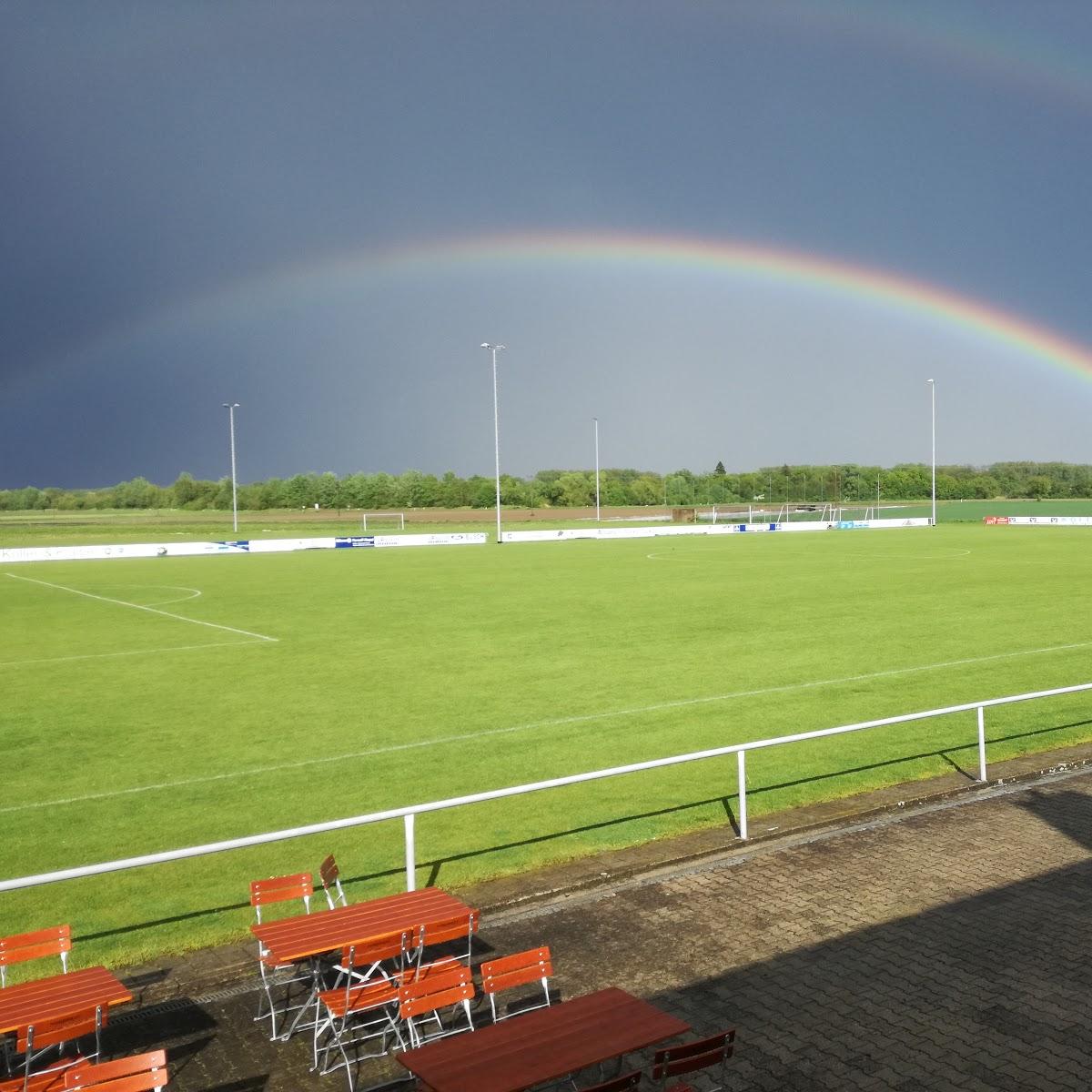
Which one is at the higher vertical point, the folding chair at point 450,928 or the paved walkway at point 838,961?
the folding chair at point 450,928

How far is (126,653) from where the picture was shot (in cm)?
2736

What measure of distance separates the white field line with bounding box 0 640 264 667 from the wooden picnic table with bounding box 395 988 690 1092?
22496 mm

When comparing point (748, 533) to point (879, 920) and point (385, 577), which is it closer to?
point (385, 577)

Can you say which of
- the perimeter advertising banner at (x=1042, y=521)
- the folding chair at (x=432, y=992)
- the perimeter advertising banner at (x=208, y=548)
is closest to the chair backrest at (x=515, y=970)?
the folding chair at (x=432, y=992)

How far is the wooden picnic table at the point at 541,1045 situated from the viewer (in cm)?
604

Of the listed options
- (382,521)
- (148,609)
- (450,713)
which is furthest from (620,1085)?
(382,521)

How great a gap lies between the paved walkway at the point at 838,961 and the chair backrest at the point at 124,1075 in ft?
3.70

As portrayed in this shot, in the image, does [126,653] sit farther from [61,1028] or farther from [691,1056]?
[691,1056]

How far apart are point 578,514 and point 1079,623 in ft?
316

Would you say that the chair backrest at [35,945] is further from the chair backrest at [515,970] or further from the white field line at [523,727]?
the white field line at [523,727]

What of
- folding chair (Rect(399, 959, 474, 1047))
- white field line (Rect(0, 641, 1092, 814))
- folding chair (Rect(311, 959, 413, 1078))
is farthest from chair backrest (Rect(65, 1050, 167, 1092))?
white field line (Rect(0, 641, 1092, 814))

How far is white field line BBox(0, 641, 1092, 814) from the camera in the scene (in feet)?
48.5

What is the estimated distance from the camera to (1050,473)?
554 feet

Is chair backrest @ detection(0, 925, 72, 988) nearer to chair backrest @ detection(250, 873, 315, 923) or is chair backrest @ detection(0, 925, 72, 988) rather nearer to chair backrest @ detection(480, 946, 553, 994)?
chair backrest @ detection(250, 873, 315, 923)
